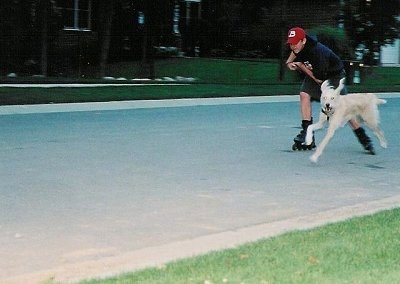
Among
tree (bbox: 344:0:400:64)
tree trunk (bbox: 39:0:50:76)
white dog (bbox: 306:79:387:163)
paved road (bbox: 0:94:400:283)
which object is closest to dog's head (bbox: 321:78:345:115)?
white dog (bbox: 306:79:387:163)

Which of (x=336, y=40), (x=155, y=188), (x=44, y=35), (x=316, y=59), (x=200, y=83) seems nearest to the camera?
(x=155, y=188)

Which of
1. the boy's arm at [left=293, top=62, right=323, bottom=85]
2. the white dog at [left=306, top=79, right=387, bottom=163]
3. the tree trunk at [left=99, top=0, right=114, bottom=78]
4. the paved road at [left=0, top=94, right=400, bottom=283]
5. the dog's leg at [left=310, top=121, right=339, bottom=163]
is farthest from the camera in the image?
the tree trunk at [left=99, top=0, right=114, bottom=78]

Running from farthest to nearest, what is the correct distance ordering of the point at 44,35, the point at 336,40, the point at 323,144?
the point at 336,40, the point at 44,35, the point at 323,144

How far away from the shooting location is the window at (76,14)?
35.7 m

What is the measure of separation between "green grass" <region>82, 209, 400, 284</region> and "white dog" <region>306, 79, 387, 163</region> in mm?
4361

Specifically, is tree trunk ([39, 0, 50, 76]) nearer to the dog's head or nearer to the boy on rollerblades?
the boy on rollerblades

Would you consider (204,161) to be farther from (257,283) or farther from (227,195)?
(257,283)

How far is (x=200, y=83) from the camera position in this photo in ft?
94.1

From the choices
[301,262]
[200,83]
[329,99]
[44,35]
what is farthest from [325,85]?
[44,35]

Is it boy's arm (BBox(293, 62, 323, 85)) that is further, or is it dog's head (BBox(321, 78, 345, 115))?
boy's arm (BBox(293, 62, 323, 85))

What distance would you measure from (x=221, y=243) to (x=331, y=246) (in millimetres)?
821

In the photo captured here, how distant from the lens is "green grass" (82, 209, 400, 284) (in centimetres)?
525

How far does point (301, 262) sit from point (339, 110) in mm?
5764

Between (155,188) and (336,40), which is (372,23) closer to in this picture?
(336,40)
